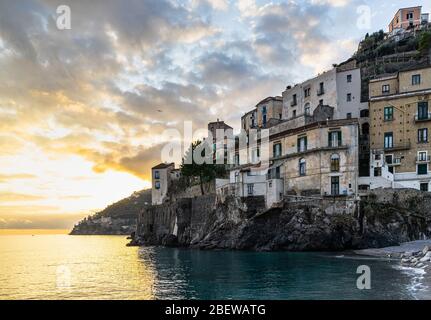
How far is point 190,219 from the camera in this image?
7638cm

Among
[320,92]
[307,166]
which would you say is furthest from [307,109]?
[307,166]

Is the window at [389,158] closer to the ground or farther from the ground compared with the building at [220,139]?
closer to the ground

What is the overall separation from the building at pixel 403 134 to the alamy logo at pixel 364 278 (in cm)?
2528

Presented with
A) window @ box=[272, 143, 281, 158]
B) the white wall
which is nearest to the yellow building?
the white wall

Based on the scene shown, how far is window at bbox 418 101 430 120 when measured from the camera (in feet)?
195

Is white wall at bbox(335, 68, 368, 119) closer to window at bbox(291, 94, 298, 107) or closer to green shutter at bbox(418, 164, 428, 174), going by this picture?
window at bbox(291, 94, 298, 107)

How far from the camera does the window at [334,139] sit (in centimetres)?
5948

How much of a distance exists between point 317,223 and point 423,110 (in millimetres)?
23622

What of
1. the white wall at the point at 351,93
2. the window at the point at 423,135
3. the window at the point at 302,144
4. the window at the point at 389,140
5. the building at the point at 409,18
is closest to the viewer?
the window at the point at 423,135

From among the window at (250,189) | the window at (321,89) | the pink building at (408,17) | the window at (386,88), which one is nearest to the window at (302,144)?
the window at (250,189)

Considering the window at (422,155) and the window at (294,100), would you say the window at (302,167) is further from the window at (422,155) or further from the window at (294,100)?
the window at (294,100)

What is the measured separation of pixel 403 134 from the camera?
6056cm

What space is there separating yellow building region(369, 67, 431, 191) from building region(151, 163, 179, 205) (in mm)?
56870
